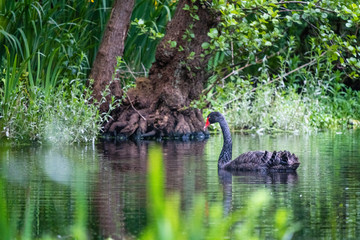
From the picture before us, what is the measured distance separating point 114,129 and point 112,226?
10.3 metres

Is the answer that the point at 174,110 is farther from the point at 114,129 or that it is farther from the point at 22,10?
the point at 22,10

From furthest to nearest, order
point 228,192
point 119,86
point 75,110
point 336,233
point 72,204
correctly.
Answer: point 119,86, point 75,110, point 228,192, point 72,204, point 336,233

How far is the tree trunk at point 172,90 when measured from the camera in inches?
642

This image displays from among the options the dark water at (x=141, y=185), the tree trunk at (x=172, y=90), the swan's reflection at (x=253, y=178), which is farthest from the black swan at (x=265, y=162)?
the tree trunk at (x=172, y=90)

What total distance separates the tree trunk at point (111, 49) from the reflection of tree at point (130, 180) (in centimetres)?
175

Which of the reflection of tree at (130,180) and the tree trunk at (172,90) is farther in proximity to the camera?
the tree trunk at (172,90)

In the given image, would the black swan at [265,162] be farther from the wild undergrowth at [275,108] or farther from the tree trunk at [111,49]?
the wild undergrowth at [275,108]

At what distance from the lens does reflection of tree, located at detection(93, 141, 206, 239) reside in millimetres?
6505

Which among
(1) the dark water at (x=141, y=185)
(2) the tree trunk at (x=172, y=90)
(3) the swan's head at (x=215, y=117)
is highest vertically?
(2) the tree trunk at (x=172, y=90)

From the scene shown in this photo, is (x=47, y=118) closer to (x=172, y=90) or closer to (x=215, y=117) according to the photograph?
(x=215, y=117)

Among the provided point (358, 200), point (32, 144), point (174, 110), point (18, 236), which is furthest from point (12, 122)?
point (18, 236)

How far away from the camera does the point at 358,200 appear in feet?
25.4

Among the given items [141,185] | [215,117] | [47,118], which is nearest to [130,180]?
[141,185]

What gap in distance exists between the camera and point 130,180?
9164 millimetres
